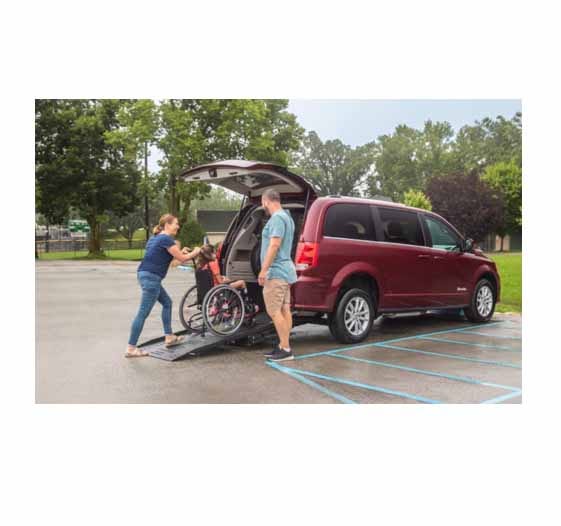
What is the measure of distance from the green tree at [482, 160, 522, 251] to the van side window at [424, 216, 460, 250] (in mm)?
841

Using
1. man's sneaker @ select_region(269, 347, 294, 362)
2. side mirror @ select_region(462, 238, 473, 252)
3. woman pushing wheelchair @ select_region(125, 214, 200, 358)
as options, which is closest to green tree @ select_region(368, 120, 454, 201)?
side mirror @ select_region(462, 238, 473, 252)

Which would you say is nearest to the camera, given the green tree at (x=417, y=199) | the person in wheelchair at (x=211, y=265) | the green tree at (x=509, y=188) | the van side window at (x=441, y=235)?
the person in wheelchair at (x=211, y=265)

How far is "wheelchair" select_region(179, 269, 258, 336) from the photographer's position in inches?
244

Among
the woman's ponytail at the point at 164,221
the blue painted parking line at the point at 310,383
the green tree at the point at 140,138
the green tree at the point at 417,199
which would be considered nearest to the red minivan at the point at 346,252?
the woman's ponytail at the point at 164,221

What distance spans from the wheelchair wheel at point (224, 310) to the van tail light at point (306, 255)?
2.54 feet

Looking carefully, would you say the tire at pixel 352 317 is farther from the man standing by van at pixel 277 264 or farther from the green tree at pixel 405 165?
the green tree at pixel 405 165

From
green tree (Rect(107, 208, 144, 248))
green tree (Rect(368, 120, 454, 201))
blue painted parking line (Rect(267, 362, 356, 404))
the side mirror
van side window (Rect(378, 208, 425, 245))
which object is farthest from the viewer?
green tree (Rect(368, 120, 454, 201))

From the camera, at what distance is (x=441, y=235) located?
316 inches

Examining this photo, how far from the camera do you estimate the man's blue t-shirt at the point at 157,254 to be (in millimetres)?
6039

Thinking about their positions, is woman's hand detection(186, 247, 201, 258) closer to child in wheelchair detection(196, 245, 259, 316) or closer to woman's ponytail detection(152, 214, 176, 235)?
child in wheelchair detection(196, 245, 259, 316)

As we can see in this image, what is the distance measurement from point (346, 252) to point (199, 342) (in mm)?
1959

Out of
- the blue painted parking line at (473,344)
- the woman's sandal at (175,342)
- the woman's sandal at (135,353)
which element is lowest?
the blue painted parking line at (473,344)

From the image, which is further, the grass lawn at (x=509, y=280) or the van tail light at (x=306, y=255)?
the grass lawn at (x=509, y=280)
